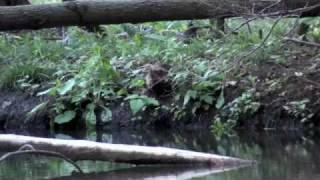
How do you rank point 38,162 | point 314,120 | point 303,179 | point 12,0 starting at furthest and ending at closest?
point 12,0 < point 314,120 < point 38,162 < point 303,179

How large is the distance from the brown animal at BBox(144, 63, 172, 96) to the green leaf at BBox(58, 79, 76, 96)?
933 millimetres

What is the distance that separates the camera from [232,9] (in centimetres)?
739

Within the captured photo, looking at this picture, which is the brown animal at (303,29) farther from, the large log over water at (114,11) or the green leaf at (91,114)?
the green leaf at (91,114)

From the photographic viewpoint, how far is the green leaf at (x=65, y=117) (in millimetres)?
8553

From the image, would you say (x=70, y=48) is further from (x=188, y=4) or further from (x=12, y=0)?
(x=188, y=4)

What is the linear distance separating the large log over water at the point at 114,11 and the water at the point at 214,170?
1229 millimetres

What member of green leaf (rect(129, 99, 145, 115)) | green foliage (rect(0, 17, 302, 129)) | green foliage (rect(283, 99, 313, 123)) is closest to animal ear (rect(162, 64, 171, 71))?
green foliage (rect(0, 17, 302, 129))

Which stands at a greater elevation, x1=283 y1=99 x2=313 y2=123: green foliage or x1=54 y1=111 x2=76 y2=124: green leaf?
x1=283 y1=99 x2=313 y2=123: green foliage

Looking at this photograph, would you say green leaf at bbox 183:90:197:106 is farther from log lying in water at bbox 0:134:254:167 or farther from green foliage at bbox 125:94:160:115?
log lying in water at bbox 0:134:254:167

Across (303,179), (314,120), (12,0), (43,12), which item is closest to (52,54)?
(12,0)

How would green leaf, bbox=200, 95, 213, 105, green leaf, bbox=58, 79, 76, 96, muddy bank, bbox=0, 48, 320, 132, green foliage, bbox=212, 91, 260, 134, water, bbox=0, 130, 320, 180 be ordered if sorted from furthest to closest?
green leaf, bbox=58, 79, 76, 96 → green leaf, bbox=200, 95, 213, 105 → green foliage, bbox=212, 91, 260, 134 → muddy bank, bbox=0, 48, 320, 132 → water, bbox=0, 130, 320, 180

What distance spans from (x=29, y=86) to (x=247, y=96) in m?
3.13

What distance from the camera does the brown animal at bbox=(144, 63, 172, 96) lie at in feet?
27.5

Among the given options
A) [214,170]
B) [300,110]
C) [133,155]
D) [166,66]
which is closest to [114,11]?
[166,66]
